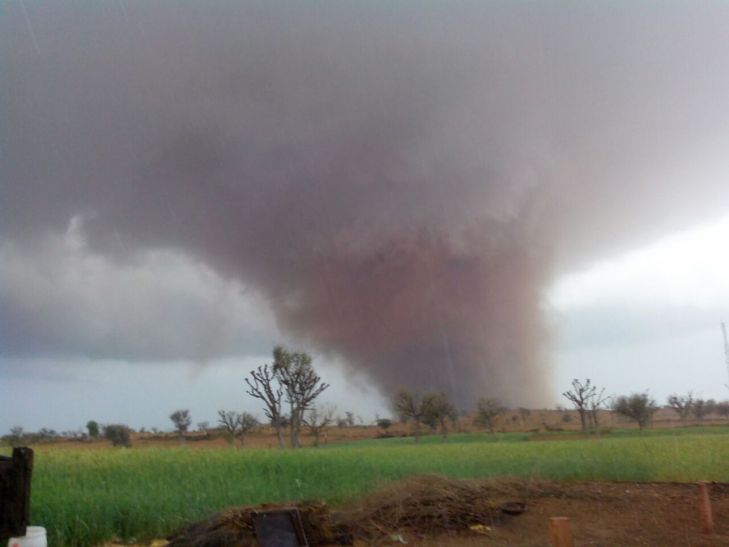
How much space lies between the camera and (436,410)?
74188mm

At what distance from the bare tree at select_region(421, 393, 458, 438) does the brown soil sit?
193 feet

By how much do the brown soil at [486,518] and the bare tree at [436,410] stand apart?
193ft

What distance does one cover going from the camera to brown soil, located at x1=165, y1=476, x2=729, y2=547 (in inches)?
412

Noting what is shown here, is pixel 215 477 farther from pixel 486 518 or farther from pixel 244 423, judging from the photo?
pixel 244 423

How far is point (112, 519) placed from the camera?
11305 mm

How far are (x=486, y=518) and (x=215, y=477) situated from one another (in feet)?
24.5

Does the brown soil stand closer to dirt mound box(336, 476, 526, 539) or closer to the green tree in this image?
dirt mound box(336, 476, 526, 539)

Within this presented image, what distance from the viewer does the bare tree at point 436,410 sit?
73875 millimetres

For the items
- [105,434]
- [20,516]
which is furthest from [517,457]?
[105,434]

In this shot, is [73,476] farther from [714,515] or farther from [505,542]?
[714,515]

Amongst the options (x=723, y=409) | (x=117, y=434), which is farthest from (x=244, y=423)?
(x=723, y=409)

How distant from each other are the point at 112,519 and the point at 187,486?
356 centimetres

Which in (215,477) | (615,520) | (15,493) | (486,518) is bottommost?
(615,520)

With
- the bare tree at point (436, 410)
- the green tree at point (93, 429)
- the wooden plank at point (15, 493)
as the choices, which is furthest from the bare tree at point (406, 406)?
the wooden plank at point (15, 493)
